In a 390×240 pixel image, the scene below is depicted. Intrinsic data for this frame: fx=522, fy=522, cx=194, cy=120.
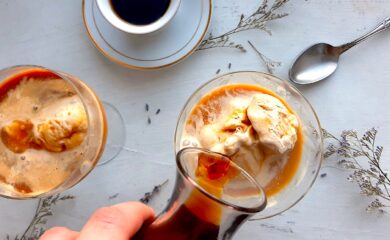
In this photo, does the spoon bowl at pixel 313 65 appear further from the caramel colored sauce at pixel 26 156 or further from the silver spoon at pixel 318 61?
the caramel colored sauce at pixel 26 156

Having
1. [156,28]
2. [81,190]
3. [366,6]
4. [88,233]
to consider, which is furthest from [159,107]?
[366,6]

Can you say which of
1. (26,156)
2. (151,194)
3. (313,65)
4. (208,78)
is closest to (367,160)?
(313,65)

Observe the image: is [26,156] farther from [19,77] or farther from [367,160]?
[367,160]

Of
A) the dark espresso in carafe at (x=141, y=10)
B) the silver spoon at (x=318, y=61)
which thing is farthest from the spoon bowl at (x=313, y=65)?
the dark espresso in carafe at (x=141, y=10)

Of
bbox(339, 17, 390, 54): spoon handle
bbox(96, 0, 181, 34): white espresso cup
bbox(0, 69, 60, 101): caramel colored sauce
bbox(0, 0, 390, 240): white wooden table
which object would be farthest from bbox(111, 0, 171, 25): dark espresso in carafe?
bbox(339, 17, 390, 54): spoon handle

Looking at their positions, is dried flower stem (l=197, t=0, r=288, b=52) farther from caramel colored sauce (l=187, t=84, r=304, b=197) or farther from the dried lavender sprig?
the dried lavender sprig

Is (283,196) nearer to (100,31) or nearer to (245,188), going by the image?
(245,188)

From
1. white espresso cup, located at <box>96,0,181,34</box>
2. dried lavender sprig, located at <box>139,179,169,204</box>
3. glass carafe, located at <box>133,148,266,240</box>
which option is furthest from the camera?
dried lavender sprig, located at <box>139,179,169,204</box>
